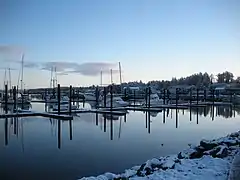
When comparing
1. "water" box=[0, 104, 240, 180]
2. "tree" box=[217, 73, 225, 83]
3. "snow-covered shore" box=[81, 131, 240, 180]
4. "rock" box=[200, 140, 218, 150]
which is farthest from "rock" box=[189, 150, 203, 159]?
"tree" box=[217, 73, 225, 83]

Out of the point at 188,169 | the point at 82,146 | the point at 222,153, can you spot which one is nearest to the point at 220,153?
the point at 222,153

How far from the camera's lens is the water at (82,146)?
11.4 metres

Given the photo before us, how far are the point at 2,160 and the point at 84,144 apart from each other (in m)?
4.34

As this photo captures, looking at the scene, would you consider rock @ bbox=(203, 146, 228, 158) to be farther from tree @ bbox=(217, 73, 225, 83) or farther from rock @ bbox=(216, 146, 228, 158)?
tree @ bbox=(217, 73, 225, 83)

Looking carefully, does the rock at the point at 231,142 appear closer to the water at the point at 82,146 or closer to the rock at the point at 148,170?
the water at the point at 82,146

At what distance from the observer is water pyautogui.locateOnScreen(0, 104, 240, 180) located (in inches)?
448

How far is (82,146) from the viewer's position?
15477mm

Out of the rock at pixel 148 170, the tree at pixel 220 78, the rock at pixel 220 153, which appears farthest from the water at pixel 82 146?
the tree at pixel 220 78

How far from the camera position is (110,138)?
18.3 metres

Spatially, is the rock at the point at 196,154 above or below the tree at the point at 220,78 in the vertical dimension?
below

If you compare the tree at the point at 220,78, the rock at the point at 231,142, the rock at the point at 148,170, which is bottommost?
the rock at the point at 148,170

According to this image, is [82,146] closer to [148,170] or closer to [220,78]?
[148,170]

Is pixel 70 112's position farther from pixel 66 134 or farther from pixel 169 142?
pixel 169 142

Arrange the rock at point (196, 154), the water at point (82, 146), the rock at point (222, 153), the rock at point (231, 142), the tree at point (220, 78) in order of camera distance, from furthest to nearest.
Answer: the tree at point (220, 78), the rock at point (231, 142), the water at point (82, 146), the rock at point (196, 154), the rock at point (222, 153)
